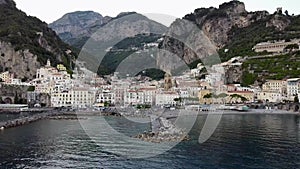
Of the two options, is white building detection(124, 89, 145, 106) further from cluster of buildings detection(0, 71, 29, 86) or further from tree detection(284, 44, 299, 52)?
tree detection(284, 44, 299, 52)

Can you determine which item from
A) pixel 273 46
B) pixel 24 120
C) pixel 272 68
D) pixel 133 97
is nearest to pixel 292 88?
pixel 272 68

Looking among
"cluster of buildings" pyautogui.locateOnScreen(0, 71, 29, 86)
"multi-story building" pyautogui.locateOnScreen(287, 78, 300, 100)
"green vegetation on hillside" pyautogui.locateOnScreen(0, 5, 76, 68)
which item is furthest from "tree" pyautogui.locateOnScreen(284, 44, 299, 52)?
"cluster of buildings" pyautogui.locateOnScreen(0, 71, 29, 86)

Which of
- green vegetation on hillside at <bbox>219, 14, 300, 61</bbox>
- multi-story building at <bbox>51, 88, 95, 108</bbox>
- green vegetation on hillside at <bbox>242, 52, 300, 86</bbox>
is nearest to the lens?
multi-story building at <bbox>51, 88, 95, 108</bbox>

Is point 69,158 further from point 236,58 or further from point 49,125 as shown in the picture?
point 236,58

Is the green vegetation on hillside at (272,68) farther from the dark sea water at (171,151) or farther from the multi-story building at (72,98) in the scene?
the dark sea water at (171,151)

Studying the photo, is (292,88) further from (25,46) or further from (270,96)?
(25,46)

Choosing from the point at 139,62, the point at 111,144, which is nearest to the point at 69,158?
the point at 111,144
